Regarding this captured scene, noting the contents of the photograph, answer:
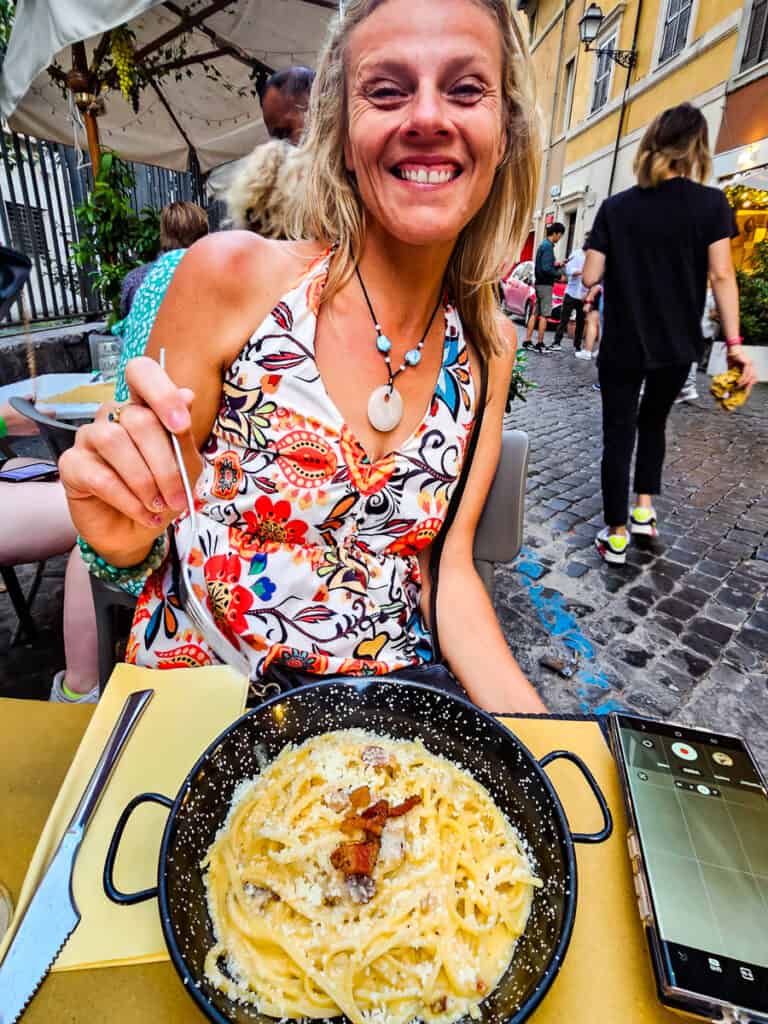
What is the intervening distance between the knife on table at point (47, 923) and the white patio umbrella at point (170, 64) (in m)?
3.64

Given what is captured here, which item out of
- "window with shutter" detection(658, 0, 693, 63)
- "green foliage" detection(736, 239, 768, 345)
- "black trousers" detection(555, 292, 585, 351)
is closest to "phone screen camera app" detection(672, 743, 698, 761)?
"green foliage" detection(736, 239, 768, 345)

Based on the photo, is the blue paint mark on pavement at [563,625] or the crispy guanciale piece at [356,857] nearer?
the crispy guanciale piece at [356,857]

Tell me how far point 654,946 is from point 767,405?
29.8 ft

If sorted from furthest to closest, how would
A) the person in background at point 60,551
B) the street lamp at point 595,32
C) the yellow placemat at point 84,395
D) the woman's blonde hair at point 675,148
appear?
the street lamp at point 595,32 → the woman's blonde hair at point 675,148 → the yellow placemat at point 84,395 → the person in background at point 60,551

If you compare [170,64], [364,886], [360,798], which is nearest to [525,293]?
[170,64]

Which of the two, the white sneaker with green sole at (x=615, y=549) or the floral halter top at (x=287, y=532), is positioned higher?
the floral halter top at (x=287, y=532)

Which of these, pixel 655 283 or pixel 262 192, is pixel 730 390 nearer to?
pixel 655 283

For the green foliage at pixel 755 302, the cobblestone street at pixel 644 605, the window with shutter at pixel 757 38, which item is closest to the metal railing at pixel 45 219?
the cobblestone street at pixel 644 605

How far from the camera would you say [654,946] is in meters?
0.61

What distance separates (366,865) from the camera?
72 cm

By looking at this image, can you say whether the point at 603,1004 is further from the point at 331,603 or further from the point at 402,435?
the point at 402,435

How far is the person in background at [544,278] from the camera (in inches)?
466

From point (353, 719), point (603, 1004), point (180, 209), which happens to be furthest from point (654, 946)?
point (180, 209)

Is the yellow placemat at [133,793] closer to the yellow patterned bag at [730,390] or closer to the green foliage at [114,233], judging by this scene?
the yellow patterned bag at [730,390]
